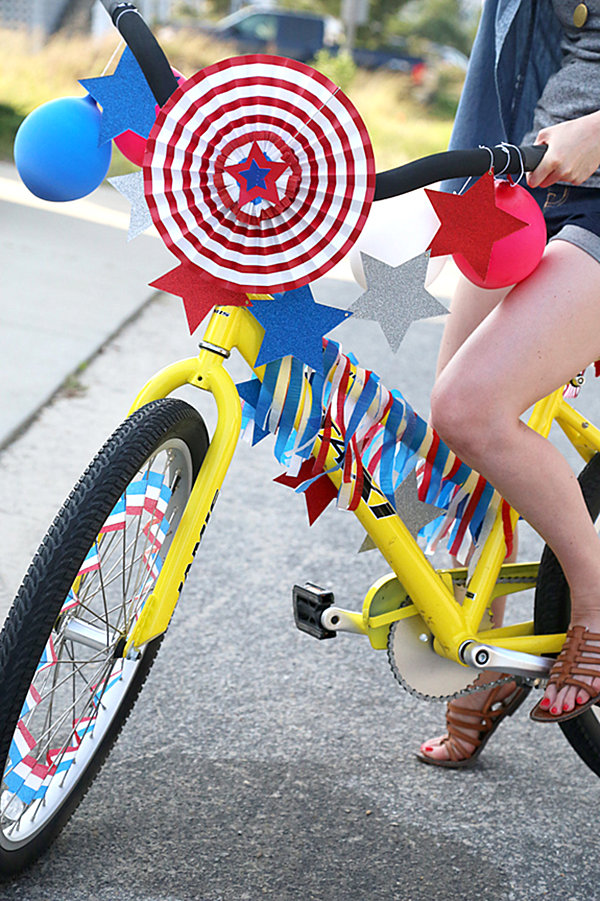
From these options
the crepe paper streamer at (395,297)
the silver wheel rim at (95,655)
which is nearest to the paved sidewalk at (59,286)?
the silver wheel rim at (95,655)

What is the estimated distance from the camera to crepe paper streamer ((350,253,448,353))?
167 centimetres

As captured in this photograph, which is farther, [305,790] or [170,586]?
[305,790]

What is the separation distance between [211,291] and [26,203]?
712cm

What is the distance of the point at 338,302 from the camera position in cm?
692

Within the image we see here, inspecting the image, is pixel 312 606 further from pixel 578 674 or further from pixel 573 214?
pixel 573 214

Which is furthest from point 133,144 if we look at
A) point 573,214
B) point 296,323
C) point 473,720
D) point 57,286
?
point 57,286

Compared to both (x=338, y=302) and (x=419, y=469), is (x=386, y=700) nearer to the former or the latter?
(x=419, y=469)

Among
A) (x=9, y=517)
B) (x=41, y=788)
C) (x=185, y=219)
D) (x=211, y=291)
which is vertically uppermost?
(x=185, y=219)

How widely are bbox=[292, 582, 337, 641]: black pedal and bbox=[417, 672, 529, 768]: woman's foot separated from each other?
1.52 feet

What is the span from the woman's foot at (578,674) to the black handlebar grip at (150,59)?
1.22m

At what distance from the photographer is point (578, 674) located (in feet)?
6.86

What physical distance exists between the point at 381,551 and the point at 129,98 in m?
0.95

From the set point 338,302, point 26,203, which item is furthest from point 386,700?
point 26,203

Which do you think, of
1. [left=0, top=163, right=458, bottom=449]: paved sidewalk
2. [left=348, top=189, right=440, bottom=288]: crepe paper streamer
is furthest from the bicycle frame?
[left=0, top=163, right=458, bottom=449]: paved sidewalk
